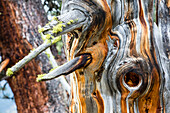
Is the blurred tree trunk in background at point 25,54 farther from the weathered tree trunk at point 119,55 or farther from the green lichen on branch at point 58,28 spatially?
the green lichen on branch at point 58,28

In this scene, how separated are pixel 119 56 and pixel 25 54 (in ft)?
3.80

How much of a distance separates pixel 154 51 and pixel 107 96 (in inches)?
8.0

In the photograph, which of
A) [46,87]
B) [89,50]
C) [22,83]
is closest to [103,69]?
[89,50]

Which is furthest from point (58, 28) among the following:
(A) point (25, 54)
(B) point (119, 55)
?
(A) point (25, 54)

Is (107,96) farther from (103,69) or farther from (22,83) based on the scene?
(22,83)

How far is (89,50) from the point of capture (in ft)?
2.03

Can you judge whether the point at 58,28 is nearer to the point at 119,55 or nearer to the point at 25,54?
the point at 119,55

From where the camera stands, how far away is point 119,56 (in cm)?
61

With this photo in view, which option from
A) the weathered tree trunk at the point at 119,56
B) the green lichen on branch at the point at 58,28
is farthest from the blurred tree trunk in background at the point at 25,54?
the green lichen on branch at the point at 58,28

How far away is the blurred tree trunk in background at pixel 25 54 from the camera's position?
1599 mm

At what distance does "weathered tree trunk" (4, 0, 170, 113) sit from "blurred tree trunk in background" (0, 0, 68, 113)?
1.02 m

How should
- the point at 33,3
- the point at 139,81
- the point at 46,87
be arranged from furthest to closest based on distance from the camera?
the point at 33,3
the point at 46,87
the point at 139,81

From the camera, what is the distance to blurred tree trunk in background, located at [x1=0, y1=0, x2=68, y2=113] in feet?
5.24

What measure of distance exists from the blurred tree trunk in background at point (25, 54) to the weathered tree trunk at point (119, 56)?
3.33 feet
